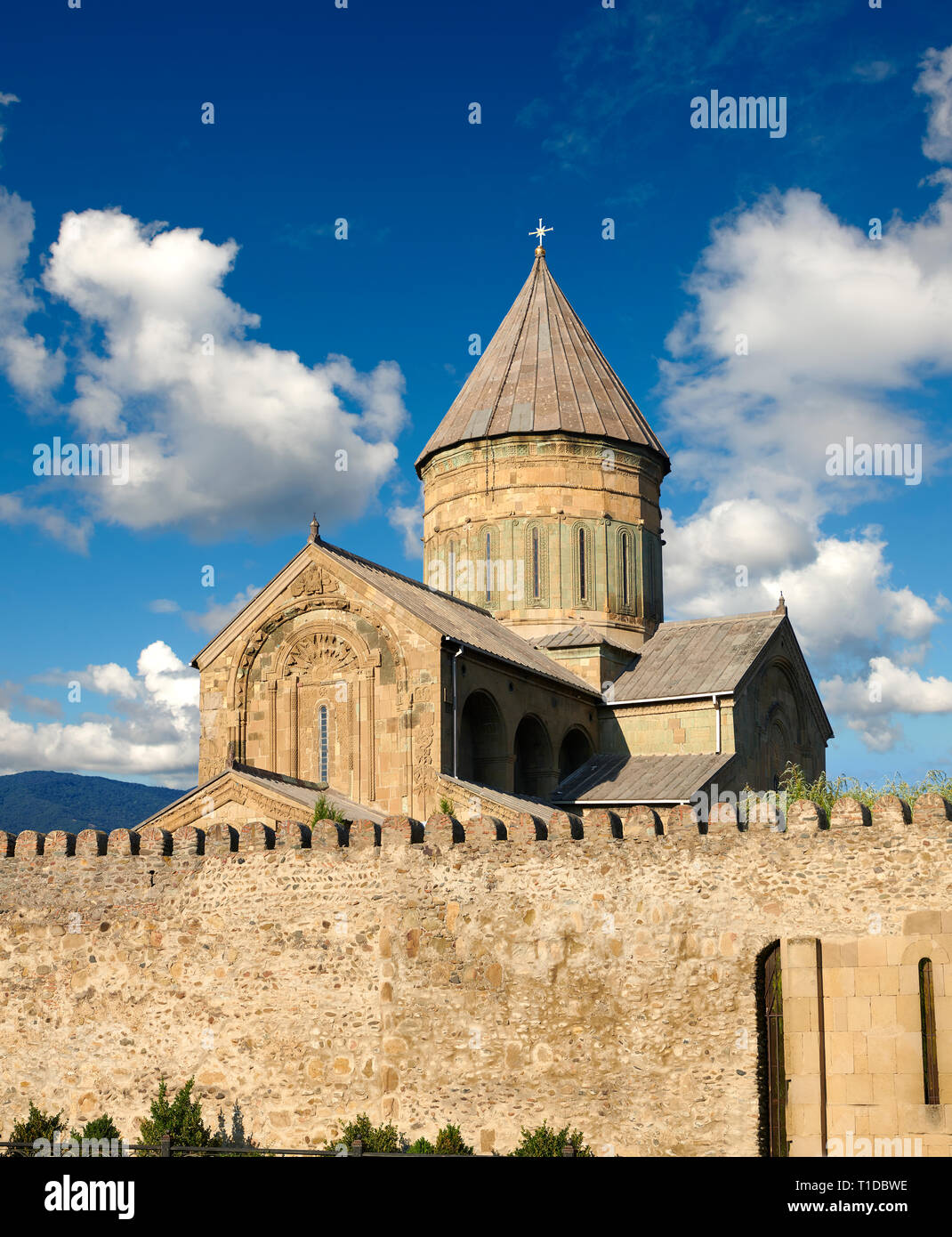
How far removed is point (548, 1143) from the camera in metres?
12.9

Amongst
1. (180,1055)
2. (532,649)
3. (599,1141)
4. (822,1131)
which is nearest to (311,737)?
(532,649)

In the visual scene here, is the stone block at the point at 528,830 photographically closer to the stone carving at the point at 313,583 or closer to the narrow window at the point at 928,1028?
the narrow window at the point at 928,1028

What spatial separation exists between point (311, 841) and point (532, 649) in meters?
11.5

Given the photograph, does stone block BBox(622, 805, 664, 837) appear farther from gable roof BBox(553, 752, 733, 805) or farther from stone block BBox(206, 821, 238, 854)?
gable roof BBox(553, 752, 733, 805)

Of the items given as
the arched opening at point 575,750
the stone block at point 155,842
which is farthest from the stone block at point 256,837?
the arched opening at point 575,750

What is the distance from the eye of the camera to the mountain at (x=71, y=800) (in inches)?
4934

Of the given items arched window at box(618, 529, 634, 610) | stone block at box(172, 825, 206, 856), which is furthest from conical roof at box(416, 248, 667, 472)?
stone block at box(172, 825, 206, 856)

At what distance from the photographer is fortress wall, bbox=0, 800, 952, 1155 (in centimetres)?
1256

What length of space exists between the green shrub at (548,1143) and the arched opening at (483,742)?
8979 mm

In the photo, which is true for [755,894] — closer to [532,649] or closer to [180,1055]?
[180,1055]

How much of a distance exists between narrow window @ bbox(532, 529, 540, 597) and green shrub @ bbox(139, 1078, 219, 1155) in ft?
50.3

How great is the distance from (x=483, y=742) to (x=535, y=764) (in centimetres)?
187

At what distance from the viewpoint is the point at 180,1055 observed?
14.8 meters

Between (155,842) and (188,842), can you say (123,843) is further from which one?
(188,842)
